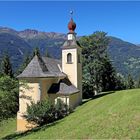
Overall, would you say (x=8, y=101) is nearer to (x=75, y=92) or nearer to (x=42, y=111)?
(x=42, y=111)

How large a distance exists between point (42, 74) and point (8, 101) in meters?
10.3

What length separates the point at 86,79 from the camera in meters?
62.3

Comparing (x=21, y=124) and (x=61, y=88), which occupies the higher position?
(x=61, y=88)

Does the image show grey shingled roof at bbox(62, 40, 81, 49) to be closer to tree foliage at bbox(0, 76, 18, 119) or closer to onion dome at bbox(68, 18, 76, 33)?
onion dome at bbox(68, 18, 76, 33)

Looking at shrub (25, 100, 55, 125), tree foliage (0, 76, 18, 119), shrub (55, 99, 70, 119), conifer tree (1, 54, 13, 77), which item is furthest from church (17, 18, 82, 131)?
conifer tree (1, 54, 13, 77)

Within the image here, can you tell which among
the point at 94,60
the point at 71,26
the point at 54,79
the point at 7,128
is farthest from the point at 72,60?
the point at 94,60

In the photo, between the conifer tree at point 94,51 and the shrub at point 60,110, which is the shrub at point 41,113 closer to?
the shrub at point 60,110

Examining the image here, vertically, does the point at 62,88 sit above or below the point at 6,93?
above

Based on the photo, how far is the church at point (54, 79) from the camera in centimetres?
3700

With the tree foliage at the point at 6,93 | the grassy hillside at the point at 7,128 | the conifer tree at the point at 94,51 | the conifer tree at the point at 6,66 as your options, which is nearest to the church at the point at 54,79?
the grassy hillside at the point at 7,128

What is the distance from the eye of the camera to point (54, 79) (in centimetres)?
4050

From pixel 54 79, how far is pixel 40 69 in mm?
3418

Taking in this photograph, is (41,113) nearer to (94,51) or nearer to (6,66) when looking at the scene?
(94,51)

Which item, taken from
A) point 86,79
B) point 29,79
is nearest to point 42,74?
point 29,79
